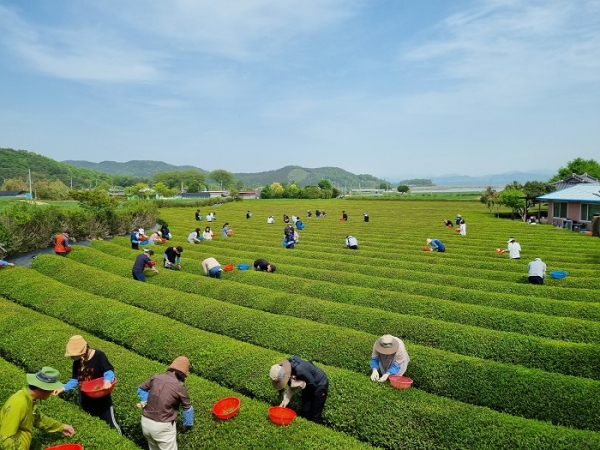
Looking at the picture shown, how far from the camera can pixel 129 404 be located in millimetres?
7500

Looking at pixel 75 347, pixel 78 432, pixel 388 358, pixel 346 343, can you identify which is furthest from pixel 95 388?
pixel 346 343

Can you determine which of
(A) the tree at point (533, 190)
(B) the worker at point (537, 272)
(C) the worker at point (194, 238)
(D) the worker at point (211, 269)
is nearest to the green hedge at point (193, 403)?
(D) the worker at point (211, 269)

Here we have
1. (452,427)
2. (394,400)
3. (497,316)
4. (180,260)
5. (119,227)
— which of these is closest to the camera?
(452,427)

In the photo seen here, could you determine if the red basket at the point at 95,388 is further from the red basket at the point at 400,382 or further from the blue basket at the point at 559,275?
the blue basket at the point at 559,275

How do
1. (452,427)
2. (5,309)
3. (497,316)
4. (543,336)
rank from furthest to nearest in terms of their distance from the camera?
1. (5,309)
2. (497,316)
3. (543,336)
4. (452,427)

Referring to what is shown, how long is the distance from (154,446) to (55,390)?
1697mm

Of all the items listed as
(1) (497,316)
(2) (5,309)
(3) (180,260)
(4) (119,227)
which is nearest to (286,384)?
(1) (497,316)

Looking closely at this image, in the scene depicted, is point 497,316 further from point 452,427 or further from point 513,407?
point 452,427

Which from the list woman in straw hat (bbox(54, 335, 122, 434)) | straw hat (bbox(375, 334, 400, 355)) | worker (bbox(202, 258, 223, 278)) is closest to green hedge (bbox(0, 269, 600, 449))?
straw hat (bbox(375, 334, 400, 355))

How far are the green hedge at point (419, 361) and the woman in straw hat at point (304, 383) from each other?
232 centimetres

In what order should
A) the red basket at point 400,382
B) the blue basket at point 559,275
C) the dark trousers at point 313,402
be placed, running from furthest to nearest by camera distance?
1. the blue basket at point 559,275
2. the red basket at point 400,382
3. the dark trousers at point 313,402

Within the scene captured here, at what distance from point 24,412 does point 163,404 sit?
1.75 m

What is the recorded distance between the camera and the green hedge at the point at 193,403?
627 centimetres

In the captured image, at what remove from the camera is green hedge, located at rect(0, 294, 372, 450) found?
20.6 feet
